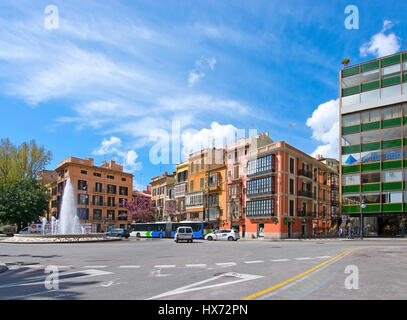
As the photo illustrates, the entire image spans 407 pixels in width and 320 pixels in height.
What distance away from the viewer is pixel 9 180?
204 feet

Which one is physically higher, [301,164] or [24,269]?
[301,164]

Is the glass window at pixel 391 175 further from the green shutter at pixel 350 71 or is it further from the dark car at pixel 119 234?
the dark car at pixel 119 234

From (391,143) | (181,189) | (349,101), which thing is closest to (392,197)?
(391,143)

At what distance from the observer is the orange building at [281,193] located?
52.0 m

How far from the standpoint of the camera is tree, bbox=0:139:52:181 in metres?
62.9

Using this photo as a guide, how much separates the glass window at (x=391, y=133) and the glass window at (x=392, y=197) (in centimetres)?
730

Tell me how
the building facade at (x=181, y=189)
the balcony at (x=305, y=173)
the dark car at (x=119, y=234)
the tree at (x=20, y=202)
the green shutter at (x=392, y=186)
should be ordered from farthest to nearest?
1. the building facade at (x=181, y=189)
2. the tree at (x=20, y=202)
3. the balcony at (x=305, y=173)
4. the dark car at (x=119, y=234)
5. the green shutter at (x=392, y=186)

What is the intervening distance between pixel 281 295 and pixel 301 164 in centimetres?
5081

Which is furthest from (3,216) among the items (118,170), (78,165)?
Result: (118,170)

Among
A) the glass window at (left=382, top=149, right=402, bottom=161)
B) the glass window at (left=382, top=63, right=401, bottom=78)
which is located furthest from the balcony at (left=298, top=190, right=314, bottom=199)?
the glass window at (left=382, top=63, right=401, bottom=78)

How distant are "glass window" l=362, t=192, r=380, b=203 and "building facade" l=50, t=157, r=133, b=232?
5368 cm

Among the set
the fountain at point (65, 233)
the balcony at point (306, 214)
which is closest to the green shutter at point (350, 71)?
the balcony at point (306, 214)

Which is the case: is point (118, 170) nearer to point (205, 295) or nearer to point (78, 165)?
point (78, 165)

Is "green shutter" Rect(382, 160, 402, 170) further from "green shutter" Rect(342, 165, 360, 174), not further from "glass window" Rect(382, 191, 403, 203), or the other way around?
"green shutter" Rect(342, 165, 360, 174)
